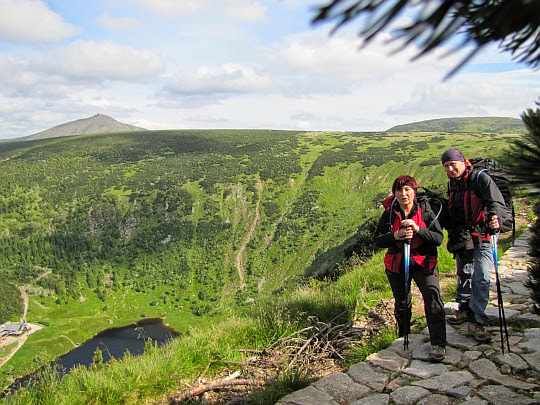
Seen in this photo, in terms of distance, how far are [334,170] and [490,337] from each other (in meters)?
126

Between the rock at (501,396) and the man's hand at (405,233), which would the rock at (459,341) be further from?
the man's hand at (405,233)

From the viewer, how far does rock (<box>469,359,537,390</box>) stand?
134 inches

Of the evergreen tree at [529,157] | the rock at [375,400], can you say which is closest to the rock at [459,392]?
the rock at [375,400]

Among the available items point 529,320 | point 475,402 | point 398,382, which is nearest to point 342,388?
point 398,382

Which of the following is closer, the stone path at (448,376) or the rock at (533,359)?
the stone path at (448,376)

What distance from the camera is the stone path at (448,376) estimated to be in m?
3.32

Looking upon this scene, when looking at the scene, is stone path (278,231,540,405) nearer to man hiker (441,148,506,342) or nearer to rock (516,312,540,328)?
rock (516,312,540,328)

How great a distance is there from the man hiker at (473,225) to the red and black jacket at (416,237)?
1.40 ft

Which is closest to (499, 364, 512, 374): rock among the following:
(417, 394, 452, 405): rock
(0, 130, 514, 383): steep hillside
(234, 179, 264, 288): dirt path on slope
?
(417, 394, 452, 405): rock

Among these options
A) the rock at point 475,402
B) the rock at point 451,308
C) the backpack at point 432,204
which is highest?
the backpack at point 432,204

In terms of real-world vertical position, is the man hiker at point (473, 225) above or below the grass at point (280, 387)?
above

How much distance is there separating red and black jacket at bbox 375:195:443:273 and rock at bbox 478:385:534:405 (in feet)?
4.03

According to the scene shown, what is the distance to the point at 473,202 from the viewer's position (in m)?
4.42

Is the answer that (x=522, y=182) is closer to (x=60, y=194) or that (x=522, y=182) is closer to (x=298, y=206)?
(x=298, y=206)
